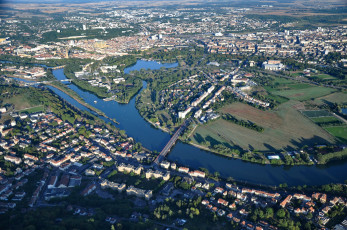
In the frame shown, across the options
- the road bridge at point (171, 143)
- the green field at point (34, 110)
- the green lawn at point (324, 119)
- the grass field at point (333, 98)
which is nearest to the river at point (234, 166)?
the road bridge at point (171, 143)

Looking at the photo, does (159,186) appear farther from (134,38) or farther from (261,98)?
(134,38)

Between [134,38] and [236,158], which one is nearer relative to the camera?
[236,158]

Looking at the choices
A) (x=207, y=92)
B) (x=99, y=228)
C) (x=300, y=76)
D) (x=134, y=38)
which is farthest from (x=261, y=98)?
(x=134, y=38)

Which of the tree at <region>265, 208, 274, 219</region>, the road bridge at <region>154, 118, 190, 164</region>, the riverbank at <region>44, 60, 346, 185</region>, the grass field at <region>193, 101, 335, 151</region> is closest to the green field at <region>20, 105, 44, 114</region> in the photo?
the riverbank at <region>44, 60, 346, 185</region>

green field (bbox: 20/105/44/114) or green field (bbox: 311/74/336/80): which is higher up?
green field (bbox: 311/74/336/80)

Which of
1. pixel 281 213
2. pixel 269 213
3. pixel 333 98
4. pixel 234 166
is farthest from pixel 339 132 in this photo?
pixel 269 213

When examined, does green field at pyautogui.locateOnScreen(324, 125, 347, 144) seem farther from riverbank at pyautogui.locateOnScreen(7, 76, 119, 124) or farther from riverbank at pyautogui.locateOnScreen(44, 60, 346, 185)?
riverbank at pyautogui.locateOnScreen(7, 76, 119, 124)

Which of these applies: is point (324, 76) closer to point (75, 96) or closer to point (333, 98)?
point (333, 98)
